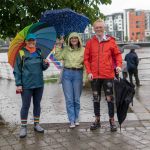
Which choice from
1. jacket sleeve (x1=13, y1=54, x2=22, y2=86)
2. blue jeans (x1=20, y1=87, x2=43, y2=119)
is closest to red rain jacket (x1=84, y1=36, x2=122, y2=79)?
blue jeans (x1=20, y1=87, x2=43, y2=119)

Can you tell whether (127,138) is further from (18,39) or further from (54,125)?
(18,39)

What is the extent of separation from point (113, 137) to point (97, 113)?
0.75 metres

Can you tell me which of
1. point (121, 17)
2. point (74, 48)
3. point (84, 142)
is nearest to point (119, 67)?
point (74, 48)

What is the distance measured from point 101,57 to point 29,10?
1841 millimetres

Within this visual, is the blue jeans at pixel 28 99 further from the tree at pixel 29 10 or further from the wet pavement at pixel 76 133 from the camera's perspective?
the tree at pixel 29 10

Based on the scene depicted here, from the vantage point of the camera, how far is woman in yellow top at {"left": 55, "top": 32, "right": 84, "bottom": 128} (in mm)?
7141

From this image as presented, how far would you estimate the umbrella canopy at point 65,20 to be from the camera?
7.22m

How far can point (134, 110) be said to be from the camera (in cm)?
893

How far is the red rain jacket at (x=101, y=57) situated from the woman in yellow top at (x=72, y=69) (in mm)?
221

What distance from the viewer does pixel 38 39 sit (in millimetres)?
7355

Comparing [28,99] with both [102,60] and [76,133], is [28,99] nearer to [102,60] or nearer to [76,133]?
[76,133]

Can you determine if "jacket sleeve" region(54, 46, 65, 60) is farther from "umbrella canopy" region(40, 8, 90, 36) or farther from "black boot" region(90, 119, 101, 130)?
"black boot" region(90, 119, 101, 130)

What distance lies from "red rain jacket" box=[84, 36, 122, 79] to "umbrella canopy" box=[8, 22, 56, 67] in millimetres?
810

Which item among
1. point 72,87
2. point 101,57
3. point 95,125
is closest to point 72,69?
point 72,87
